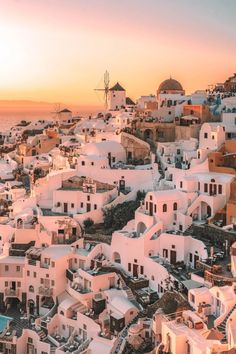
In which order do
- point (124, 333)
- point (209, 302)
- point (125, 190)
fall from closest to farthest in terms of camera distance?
point (209, 302) < point (124, 333) < point (125, 190)

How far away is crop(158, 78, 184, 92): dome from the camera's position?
46759 mm

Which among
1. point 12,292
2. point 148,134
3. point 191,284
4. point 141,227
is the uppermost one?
point 148,134

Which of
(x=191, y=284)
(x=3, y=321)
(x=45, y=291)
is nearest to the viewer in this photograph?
(x=191, y=284)

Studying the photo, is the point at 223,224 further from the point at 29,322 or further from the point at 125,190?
the point at 29,322

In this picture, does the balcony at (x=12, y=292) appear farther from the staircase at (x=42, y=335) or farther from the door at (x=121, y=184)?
the door at (x=121, y=184)

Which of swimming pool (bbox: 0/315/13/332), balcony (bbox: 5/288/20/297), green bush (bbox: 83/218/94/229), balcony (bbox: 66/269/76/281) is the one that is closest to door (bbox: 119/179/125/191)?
green bush (bbox: 83/218/94/229)

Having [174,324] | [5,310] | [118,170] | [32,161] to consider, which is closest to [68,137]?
[32,161]

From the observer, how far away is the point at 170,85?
46969mm

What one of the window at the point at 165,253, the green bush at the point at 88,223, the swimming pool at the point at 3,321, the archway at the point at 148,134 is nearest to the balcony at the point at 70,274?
the swimming pool at the point at 3,321

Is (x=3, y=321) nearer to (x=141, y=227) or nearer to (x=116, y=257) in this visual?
(x=116, y=257)

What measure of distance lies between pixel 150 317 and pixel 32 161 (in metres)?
24.1

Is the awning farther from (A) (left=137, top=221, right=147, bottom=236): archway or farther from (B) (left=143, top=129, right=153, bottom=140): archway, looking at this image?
(B) (left=143, top=129, right=153, bottom=140): archway

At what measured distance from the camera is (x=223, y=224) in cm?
2566

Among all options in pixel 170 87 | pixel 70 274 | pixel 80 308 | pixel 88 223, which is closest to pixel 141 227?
pixel 88 223
